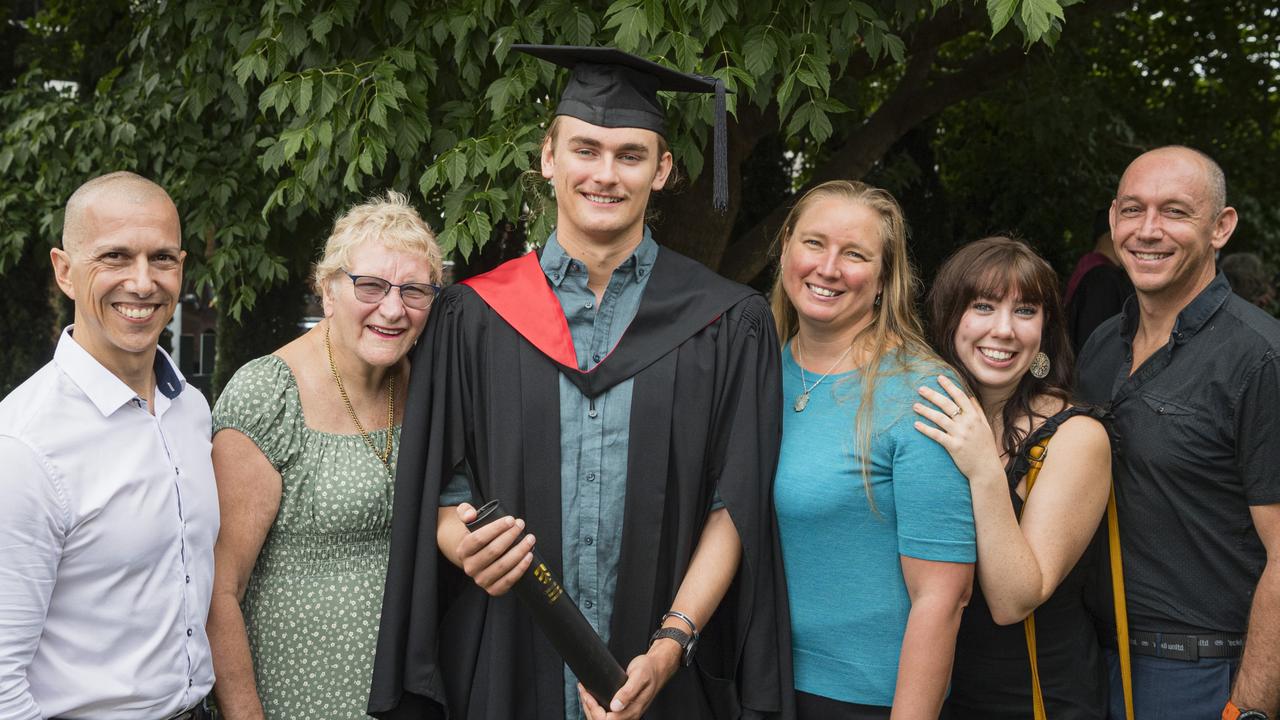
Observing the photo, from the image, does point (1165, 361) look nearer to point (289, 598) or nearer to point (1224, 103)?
point (289, 598)

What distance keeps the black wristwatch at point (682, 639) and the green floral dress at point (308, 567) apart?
2.13 feet

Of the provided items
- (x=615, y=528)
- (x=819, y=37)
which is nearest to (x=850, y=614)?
(x=615, y=528)

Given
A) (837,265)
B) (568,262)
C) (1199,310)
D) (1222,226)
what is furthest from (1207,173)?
(568,262)

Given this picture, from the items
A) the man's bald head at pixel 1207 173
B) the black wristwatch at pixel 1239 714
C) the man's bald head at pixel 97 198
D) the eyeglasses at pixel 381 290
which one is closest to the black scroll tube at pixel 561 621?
the eyeglasses at pixel 381 290

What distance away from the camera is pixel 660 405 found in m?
2.38

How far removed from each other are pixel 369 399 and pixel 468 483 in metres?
0.31

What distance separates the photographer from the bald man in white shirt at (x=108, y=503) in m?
1.90

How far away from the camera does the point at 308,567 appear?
239 cm

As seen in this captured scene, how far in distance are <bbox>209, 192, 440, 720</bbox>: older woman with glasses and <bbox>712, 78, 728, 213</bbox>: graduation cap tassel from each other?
0.70 metres

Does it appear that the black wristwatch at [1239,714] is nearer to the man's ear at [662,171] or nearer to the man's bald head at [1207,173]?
the man's bald head at [1207,173]

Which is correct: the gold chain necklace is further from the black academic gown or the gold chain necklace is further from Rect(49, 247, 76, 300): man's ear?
Rect(49, 247, 76, 300): man's ear

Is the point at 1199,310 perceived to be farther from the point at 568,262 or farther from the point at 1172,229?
the point at 568,262

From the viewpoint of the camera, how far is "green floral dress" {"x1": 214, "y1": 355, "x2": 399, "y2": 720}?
2.36 m

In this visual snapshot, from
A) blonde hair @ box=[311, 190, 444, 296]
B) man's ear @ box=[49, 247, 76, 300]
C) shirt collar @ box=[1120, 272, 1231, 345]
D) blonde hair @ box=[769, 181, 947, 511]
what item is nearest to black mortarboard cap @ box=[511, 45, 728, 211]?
blonde hair @ box=[769, 181, 947, 511]
